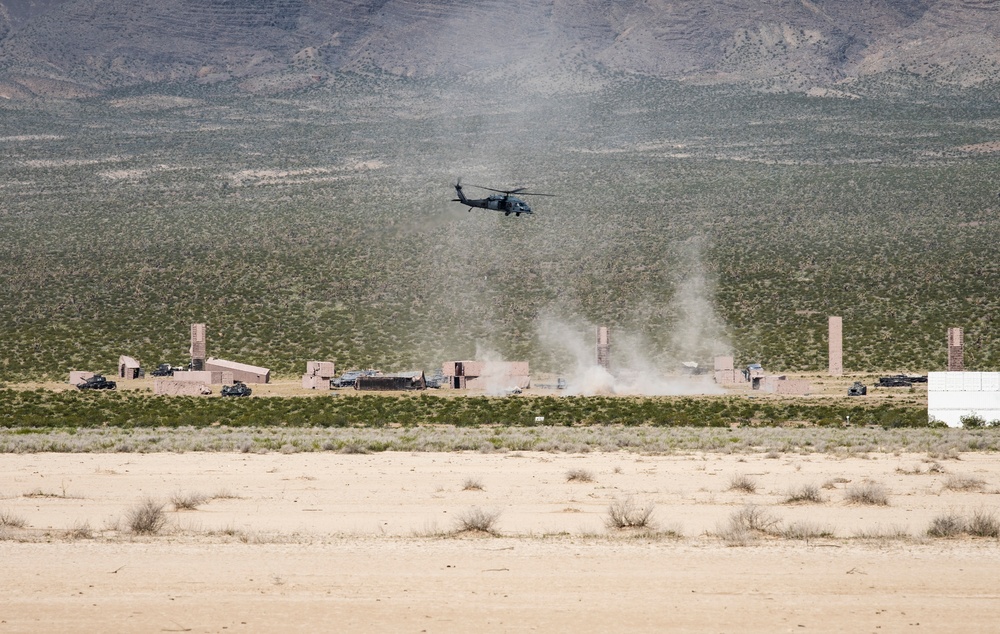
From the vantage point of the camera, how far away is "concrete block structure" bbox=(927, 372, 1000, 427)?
137 feet

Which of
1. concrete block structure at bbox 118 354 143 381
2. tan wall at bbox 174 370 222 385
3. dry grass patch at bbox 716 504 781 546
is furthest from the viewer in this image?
concrete block structure at bbox 118 354 143 381

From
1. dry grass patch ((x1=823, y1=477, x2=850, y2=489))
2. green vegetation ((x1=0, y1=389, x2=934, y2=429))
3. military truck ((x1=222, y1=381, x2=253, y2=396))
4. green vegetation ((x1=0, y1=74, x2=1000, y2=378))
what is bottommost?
dry grass patch ((x1=823, y1=477, x2=850, y2=489))

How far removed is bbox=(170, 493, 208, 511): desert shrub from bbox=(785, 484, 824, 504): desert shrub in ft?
31.4

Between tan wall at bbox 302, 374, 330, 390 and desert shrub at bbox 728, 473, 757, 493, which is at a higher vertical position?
tan wall at bbox 302, 374, 330, 390

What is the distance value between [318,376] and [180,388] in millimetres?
6361

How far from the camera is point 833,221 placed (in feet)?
326

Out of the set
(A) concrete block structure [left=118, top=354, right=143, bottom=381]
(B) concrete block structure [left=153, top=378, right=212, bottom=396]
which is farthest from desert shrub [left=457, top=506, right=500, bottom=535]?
(A) concrete block structure [left=118, top=354, right=143, bottom=381]

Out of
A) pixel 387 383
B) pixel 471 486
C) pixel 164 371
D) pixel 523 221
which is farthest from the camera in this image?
pixel 523 221

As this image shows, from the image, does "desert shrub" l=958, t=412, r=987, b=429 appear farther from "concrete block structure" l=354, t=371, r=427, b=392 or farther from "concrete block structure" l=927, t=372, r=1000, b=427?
"concrete block structure" l=354, t=371, r=427, b=392

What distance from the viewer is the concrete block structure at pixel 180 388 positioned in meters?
59.2

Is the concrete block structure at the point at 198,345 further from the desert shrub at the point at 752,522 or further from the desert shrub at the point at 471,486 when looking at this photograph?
the desert shrub at the point at 752,522

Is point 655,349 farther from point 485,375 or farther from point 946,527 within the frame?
point 946,527

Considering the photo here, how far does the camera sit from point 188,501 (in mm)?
21766

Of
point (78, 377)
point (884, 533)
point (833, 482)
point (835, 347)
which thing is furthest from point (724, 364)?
point (884, 533)
